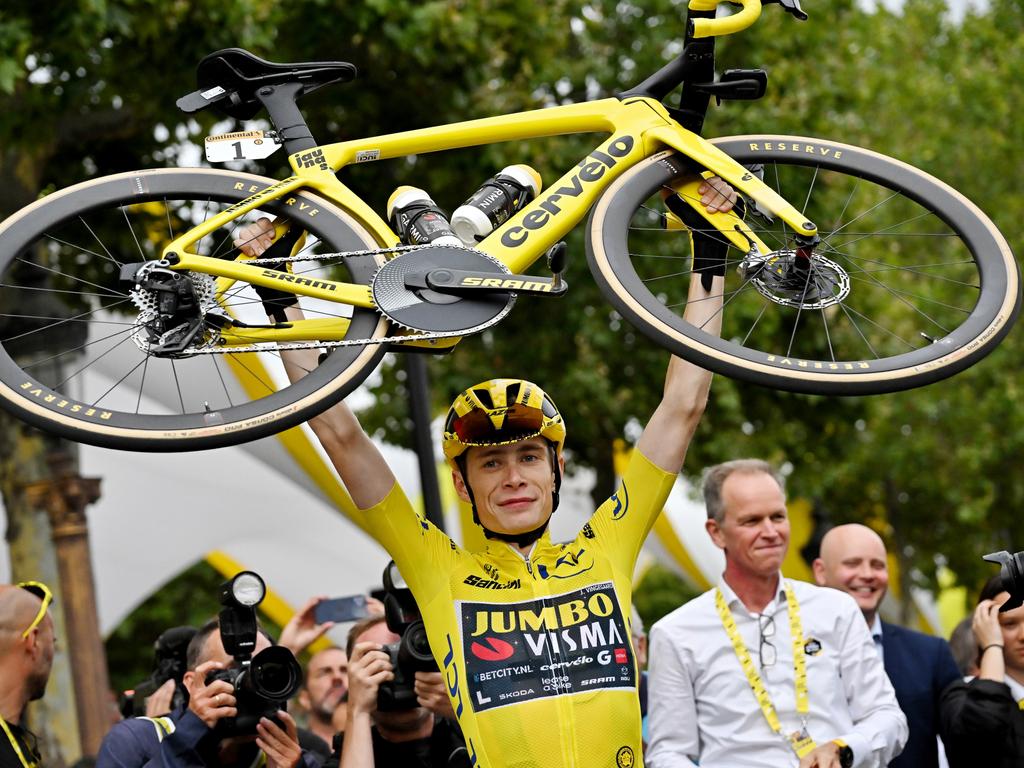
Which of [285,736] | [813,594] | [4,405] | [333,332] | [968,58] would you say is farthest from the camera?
[968,58]

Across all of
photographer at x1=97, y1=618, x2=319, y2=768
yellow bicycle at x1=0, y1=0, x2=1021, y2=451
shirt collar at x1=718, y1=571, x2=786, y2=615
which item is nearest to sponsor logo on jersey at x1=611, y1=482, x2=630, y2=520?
yellow bicycle at x1=0, y1=0, x2=1021, y2=451

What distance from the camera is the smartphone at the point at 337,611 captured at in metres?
5.39

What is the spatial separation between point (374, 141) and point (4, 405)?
52.7 inches

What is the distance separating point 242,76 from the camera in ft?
14.5

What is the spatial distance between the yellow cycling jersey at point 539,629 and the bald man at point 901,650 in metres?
1.63

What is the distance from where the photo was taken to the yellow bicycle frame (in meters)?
4.14

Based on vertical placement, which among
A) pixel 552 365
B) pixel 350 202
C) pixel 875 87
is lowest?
pixel 350 202

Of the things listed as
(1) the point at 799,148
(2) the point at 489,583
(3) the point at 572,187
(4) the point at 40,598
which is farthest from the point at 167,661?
(1) the point at 799,148

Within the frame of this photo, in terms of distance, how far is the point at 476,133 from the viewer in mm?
4398

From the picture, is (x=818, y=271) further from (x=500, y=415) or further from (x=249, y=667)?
(x=249, y=667)

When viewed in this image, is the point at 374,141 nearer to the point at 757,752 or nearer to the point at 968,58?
the point at 757,752

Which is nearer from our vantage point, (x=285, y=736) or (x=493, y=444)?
(x=493, y=444)

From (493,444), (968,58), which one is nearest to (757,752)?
(493,444)

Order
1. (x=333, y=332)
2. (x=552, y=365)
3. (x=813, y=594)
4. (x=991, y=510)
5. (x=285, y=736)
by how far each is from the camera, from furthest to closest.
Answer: (x=991, y=510), (x=552, y=365), (x=813, y=594), (x=285, y=736), (x=333, y=332)
